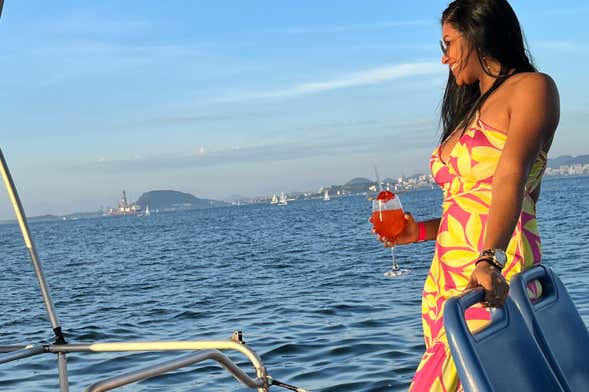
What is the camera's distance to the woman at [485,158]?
7.42 feet

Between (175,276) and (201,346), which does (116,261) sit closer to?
(175,276)

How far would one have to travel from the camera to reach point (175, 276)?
2680 centimetres

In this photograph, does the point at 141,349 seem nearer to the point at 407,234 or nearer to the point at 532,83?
the point at 407,234

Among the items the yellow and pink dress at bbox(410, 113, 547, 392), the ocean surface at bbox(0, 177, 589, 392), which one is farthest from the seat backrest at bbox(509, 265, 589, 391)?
the ocean surface at bbox(0, 177, 589, 392)

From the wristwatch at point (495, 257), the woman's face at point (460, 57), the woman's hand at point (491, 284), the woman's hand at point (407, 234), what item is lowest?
the woman's hand at point (491, 284)

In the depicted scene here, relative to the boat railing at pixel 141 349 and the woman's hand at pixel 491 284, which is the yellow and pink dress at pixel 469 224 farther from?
the boat railing at pixel 141 349

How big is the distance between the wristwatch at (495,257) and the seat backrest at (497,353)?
0.12 metres

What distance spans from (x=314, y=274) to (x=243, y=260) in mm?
9357

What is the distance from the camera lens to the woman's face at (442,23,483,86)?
247cm

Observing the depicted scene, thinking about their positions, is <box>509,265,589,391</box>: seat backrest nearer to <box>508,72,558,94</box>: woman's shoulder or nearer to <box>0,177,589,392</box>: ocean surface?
<box>508,72,558,94</box>: woman's shoulder

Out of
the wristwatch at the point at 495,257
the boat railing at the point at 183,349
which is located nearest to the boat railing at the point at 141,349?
the boat railing at the point at 183,349

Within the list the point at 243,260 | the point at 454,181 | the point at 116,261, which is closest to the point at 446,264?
the point at 454,181

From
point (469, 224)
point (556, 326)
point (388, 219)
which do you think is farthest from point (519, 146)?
point (388, 219)

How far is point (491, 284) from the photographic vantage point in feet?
6.50
